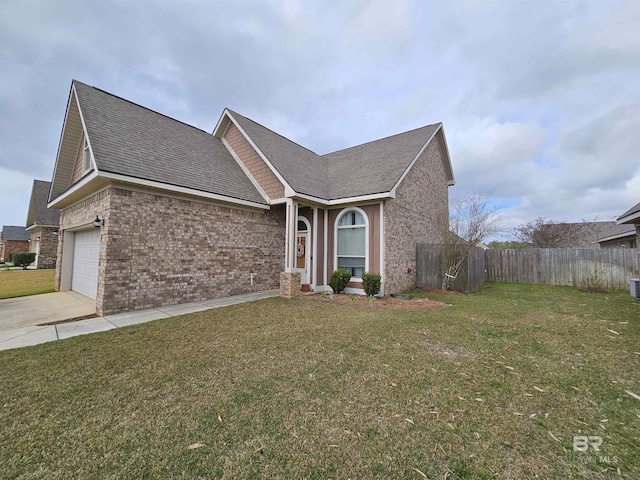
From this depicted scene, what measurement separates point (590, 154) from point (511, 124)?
731 cm

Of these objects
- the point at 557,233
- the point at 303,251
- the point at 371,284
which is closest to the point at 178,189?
the point at 303,251

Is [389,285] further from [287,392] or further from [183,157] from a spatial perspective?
[183,157]

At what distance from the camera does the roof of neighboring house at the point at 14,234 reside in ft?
93.3

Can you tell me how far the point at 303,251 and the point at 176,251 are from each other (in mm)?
4763

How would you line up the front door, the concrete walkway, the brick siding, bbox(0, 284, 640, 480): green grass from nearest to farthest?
bbox(0, 284, 640, 480): green grass < the concrete walkway < the brick siding < the front door

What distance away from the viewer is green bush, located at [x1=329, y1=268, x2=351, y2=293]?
9.62 metres

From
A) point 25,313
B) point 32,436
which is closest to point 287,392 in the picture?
point 32,436

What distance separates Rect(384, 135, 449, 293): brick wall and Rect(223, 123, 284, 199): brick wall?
438cm

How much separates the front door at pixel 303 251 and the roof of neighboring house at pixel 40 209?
75.2 ft

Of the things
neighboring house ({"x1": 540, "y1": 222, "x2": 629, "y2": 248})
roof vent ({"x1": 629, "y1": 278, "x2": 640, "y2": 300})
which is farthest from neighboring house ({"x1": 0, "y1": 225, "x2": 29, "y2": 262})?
neighboring house ({"x1": 540, "y1": 222, "x2": 629, "y2": 248})

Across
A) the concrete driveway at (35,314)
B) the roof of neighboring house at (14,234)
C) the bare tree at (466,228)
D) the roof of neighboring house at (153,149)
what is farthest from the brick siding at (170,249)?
the roof of neighboring house at (14,234)

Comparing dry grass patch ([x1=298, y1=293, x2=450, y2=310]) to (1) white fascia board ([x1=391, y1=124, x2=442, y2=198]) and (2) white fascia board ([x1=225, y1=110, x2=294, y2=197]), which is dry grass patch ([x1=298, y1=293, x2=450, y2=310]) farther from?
(2) white fascia board ([x1=225, y1=110, x2=294, y2=197])

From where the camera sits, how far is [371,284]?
9.05m

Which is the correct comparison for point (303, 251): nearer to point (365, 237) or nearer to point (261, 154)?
point (365, 237)
